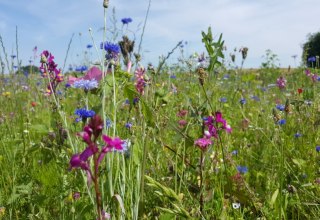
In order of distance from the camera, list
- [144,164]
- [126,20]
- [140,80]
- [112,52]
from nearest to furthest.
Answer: [144,164] → [112,52] → [140,80] → [126,20]

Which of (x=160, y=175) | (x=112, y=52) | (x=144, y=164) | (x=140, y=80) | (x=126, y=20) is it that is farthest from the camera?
(x=126, y=20)

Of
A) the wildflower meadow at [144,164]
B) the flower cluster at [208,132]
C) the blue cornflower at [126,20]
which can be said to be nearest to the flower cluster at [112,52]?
the wildflower meadow at [144,164]

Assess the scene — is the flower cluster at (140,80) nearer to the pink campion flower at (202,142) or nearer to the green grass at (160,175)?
the green grass at (160,175)

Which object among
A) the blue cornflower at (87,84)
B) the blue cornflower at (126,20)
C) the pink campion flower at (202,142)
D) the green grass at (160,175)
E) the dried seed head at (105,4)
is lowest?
the green grass at (160,175)

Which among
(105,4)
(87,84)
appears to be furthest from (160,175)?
(105,4)

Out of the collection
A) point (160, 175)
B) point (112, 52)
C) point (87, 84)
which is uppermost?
point (112, 52)

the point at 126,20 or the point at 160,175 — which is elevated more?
the point at 126,20

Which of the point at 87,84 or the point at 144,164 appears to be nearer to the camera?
the point at 144,164

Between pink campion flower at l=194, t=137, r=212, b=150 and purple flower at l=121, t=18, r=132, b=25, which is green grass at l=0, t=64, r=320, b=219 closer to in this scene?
pink campion flower at l=194, t=137, r=212, b=150

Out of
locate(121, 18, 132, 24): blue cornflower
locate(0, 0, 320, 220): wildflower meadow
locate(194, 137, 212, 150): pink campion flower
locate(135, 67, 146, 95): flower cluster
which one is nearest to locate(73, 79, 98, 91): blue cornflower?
locate(0, 0, 320, 220): wildflower meadow

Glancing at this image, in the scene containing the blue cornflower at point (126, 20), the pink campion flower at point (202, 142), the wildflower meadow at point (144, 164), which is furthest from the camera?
the blue cornflower at point (126, 20)

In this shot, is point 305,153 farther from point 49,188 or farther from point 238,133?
point 49,188

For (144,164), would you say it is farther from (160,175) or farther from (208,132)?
(160,175)

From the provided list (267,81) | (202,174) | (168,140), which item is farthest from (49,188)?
(267,81)
